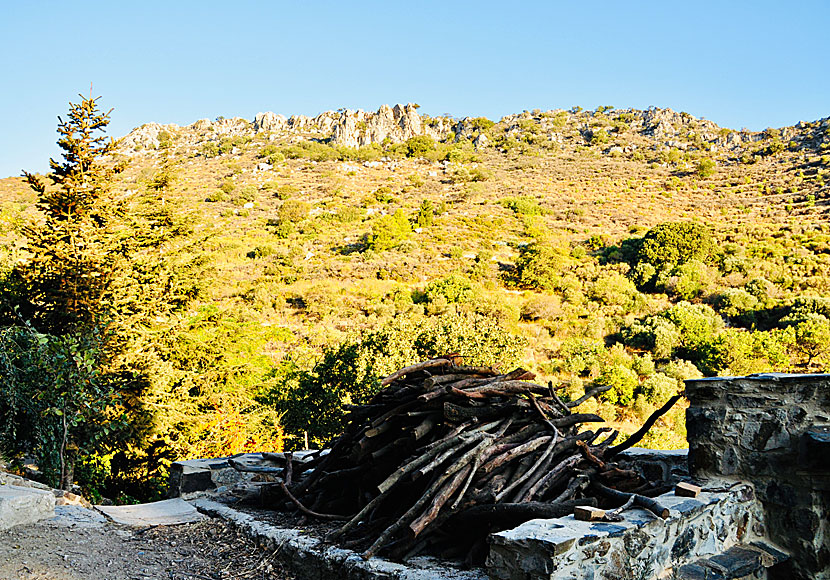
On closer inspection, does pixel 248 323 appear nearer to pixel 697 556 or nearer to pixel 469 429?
pixel 469 429

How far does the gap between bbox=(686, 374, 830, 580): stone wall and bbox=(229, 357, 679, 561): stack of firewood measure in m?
0.49

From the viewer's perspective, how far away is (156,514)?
5.71m

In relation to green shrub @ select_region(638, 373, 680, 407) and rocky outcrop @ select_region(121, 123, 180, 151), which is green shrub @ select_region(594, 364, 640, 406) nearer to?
green shrub @ select_region(638, 373, 680, 407)

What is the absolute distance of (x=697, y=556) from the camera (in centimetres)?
333

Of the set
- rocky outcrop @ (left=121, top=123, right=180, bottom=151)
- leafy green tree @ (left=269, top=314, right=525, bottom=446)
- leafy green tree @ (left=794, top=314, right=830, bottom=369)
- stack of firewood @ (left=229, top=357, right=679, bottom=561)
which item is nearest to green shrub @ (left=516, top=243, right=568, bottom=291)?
leafy green tree @ (left=794, top=314, right=830, bottom=369)

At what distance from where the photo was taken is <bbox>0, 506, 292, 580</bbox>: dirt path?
12.7 feet

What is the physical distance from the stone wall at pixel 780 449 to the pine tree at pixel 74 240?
876 cm

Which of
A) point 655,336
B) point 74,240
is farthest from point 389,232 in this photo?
point 74,240

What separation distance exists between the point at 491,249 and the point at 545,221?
7364 mm

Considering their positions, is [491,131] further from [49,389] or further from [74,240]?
[49,389]

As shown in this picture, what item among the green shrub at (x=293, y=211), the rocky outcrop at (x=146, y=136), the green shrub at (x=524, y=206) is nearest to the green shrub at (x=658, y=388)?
the green shrub at (x=524, y=206)

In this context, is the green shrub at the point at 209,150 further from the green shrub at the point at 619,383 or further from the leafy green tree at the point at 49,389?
the leafy green tree at the point at 49,389

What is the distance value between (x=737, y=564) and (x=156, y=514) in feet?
16.8

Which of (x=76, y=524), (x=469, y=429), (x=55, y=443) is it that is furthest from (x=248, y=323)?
(x=469, y=429)
